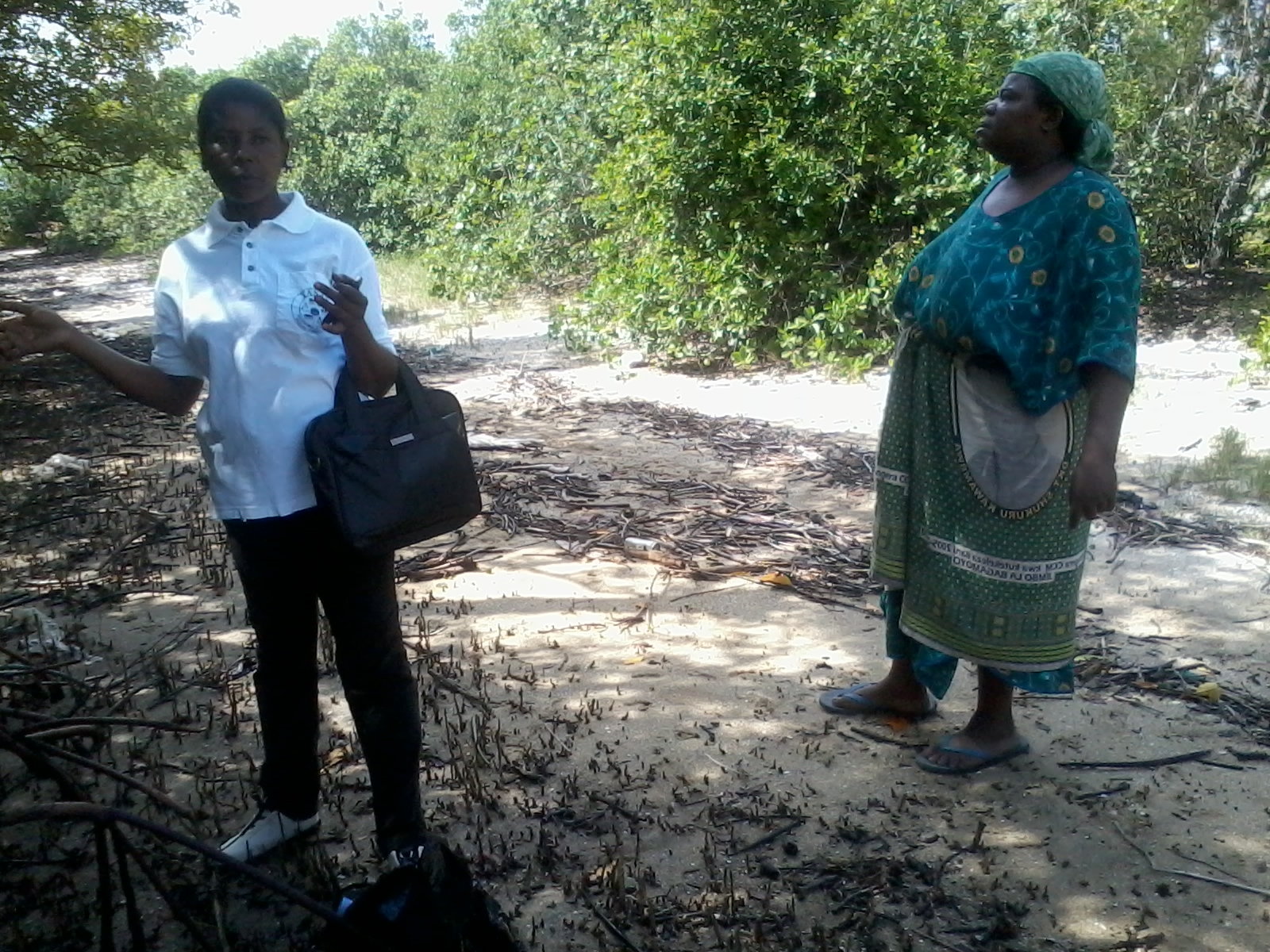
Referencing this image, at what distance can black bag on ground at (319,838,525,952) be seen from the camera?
2129 millimetres

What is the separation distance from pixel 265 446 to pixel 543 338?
30.8ft

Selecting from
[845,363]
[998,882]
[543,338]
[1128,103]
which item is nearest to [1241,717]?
[998,882]

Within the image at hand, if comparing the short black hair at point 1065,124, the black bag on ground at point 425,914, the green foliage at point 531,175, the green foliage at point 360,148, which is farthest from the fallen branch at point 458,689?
the green foliage at point 360,148

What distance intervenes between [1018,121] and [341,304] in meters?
1.78

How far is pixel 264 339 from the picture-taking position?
236cm

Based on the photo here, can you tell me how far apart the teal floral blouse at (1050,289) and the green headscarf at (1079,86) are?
0.29ft

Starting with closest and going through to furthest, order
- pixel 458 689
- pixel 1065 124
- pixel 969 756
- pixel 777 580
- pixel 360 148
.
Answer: pixel 1065 124 → pixel 969 756 → pixel 458 689 → pixel 777 580 → pixel 360 148

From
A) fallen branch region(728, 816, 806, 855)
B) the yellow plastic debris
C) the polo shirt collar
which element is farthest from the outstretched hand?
the yellow plastic debris

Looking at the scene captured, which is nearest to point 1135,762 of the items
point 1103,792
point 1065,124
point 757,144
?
point 1103,792

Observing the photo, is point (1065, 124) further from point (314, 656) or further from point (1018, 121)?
point (314, 656)

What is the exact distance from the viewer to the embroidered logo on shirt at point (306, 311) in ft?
7.70

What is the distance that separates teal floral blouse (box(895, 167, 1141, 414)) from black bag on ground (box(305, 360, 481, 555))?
1384mm

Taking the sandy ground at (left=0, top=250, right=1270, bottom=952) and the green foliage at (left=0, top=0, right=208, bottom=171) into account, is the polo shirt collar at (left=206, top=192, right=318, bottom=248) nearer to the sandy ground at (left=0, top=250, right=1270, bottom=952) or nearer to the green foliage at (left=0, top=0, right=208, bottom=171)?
the sandy ground at (left=0, top=250, right=1270, bottom=952)

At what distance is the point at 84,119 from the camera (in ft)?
38.9
